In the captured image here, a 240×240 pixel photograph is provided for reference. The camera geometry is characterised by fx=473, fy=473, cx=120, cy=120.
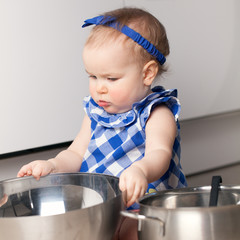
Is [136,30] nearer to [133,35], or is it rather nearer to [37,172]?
[133,35]

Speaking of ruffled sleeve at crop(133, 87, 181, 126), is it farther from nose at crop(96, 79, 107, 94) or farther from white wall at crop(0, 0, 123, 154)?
white wall at crop(0, 0, 123, 154)

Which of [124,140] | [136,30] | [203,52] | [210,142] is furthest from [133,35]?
[210,142]

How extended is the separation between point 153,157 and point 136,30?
274 mm

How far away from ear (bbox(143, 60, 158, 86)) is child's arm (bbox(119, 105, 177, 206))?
0.21 ft

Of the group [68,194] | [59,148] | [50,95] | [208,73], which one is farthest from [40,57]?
[208,73]

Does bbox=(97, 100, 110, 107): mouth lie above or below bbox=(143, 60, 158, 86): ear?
below

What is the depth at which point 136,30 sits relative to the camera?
3.20 feet

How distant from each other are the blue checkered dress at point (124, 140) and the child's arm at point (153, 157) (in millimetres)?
24

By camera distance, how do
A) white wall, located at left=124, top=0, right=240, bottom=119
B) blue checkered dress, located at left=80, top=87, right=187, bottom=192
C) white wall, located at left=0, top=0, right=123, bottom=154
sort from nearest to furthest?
blue checkered dress, located at left=80, top=87, right=187, bottom=192, white wall, located at left=0, top=0, right=123, bottom=154, white wall, located at left=124, top=0, right=240, bottom=119

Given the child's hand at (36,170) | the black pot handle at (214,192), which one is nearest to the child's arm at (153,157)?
the black pot handle at (214,192)

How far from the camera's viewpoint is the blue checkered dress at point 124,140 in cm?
100

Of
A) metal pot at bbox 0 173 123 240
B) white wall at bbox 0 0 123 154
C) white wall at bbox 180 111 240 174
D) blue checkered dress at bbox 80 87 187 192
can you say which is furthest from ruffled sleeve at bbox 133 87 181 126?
white wall at bbox 180 111 240 174

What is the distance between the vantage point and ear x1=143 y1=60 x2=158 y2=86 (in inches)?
39.0

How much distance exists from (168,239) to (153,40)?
488 mm
